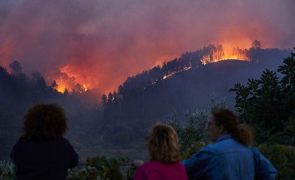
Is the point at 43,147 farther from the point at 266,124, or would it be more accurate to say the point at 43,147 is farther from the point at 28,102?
the point at 28,102

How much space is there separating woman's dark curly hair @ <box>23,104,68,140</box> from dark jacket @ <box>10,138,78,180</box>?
66mm

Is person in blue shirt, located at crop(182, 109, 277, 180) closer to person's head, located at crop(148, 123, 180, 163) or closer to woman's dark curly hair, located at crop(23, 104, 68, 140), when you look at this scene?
person's head, located at crop(148, 123, 180, 163)

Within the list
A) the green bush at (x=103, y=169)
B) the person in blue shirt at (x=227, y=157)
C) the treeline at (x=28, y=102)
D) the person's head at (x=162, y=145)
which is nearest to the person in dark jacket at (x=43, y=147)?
the green bush at (x=103, y=169)

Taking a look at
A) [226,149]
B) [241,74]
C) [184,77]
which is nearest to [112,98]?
[184,77]

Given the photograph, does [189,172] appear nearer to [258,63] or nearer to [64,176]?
[64,176]

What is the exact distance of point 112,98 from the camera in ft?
353

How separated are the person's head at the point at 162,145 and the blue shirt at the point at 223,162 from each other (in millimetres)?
316

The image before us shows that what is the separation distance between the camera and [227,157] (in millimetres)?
5004

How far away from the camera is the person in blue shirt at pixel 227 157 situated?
499cm

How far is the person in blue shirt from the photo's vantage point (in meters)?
4.99

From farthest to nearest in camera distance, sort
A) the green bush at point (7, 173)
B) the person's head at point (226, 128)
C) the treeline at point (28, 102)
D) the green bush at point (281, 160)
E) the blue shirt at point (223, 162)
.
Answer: the treeline at point (28, 102), the green bush at point (281, 160), the green bush at point (7, 173), the person's head at point (226, 128), the blue shirt at point (223, 162)

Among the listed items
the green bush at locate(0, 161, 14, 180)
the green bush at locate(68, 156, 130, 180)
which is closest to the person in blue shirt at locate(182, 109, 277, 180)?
the green bush at locate(68, 156, 130, 180)

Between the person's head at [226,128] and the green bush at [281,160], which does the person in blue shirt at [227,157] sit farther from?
the green bush at [281,160]

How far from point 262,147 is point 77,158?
321 cm
